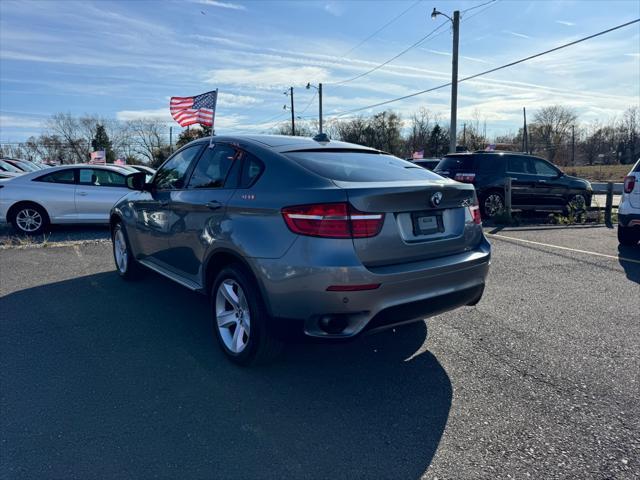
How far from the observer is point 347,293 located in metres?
2.82

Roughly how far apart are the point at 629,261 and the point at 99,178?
9.64 metres

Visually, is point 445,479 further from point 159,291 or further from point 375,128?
point 375,128

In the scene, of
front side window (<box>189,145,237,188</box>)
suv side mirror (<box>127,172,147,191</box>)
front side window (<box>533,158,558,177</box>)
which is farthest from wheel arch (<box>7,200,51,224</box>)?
front side window (<box>533,158,558,177</box>)

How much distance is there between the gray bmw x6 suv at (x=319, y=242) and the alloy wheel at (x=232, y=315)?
10 millimetres

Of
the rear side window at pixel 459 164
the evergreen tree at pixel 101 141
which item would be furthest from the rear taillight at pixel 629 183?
the evergreen tree at pixel 101 141

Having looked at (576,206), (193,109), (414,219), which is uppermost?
(193,109)

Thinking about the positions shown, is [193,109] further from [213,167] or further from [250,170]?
[250,170]

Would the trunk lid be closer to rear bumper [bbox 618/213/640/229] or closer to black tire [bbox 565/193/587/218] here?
rear bumper [bbox 618/213/640/229]

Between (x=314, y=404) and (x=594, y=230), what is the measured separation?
9.40 m

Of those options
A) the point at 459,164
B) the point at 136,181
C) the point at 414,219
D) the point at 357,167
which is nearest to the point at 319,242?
the point at 414,219

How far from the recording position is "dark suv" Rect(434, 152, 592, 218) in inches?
458

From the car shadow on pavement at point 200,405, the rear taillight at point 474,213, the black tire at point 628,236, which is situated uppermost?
the rear taillight at point 474,213

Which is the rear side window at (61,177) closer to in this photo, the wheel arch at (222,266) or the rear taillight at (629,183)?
the wheel arch at (222,266)

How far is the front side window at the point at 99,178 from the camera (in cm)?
952
